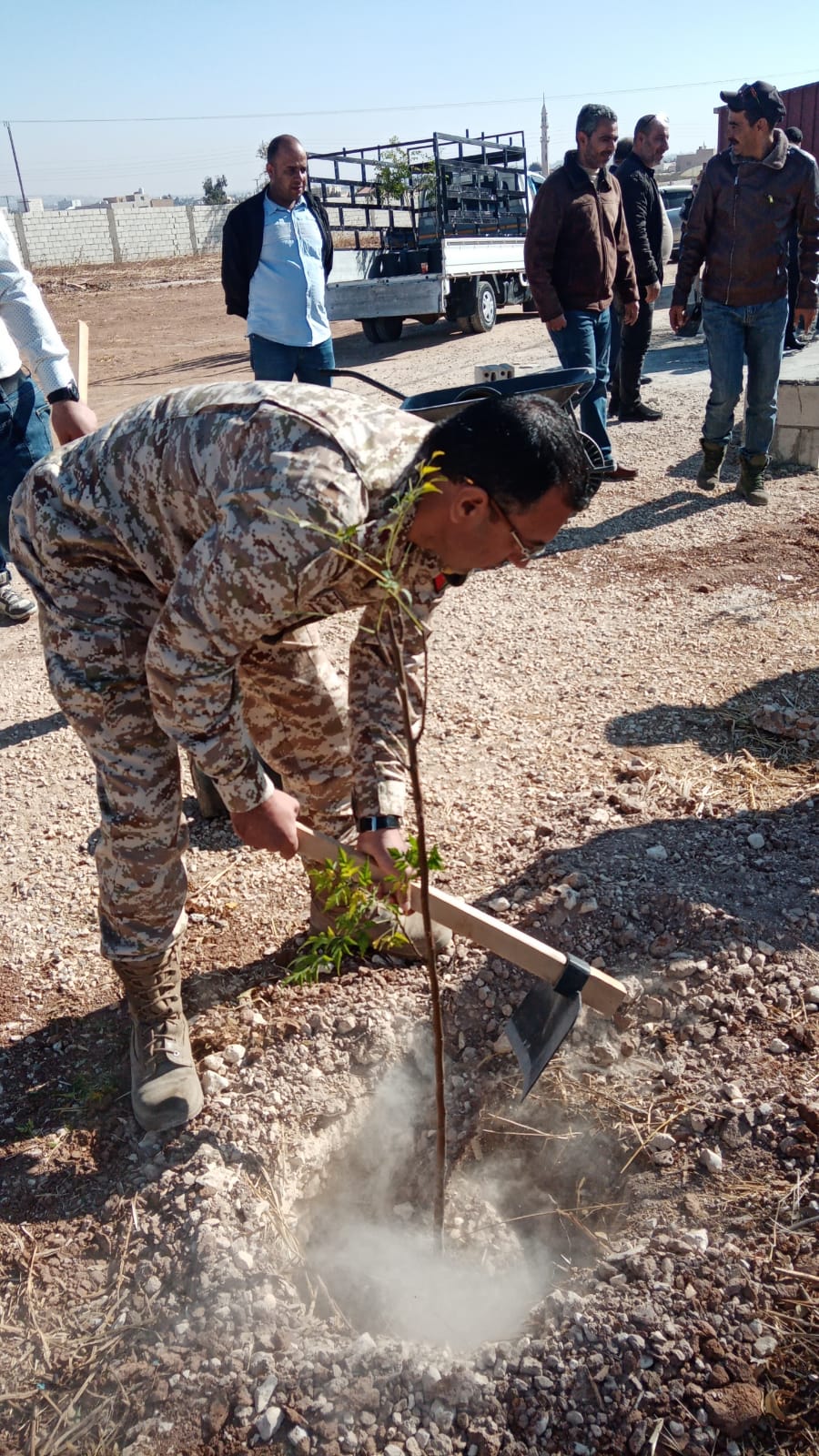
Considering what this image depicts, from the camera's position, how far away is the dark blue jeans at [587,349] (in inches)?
232

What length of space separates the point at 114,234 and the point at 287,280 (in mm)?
28449

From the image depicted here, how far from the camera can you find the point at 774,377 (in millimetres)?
5816

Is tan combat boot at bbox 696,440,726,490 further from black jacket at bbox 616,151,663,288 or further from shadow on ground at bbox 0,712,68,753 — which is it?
shadow on ground at bbox 0,712,68,753

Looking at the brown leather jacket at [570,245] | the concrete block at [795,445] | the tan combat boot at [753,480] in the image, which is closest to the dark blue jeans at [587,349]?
the brown leather jacket at [570,245]

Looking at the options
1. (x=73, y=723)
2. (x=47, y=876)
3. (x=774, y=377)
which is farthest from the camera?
(x=774, y=377)

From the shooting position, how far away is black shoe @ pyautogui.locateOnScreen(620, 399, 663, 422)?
26.7 ft

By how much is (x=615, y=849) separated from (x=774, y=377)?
390cm

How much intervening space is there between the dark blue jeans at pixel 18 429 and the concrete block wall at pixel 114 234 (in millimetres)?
26056

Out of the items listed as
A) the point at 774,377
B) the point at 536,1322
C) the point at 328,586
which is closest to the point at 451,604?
the point at 774,377

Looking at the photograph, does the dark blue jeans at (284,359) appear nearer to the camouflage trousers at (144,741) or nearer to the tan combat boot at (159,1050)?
the camouflage trousers at (144,741)

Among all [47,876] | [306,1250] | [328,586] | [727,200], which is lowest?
[306,1250]

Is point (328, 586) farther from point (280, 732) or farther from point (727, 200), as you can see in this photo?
point (727, 200)

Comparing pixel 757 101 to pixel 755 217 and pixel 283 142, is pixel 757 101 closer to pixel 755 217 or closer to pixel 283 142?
pixel 755 217

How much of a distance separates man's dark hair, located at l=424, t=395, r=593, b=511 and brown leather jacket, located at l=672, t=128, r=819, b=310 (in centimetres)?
444
